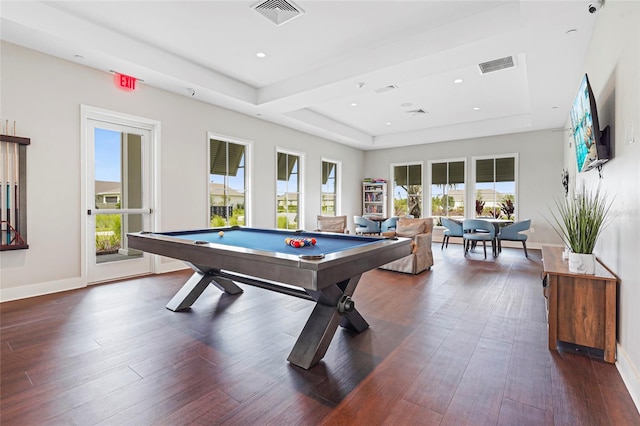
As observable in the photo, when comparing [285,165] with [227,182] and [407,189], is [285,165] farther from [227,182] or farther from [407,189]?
[407,189]

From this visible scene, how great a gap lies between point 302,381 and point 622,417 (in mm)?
1776

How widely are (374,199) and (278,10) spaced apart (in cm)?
753

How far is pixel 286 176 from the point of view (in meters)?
7.83

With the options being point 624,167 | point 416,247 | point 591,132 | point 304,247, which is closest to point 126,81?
point 304,247

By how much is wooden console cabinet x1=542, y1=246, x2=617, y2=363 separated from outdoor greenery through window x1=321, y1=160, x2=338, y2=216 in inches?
271

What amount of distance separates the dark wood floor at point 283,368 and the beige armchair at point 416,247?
1.39 metres

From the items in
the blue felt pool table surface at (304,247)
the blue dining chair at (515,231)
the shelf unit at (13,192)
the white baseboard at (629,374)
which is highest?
the shelf unit at (13,192)

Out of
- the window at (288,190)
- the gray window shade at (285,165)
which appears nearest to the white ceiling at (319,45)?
the gray window shade at (285,165)

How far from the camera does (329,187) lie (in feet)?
31.0

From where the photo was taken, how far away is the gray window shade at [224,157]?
6.09 m

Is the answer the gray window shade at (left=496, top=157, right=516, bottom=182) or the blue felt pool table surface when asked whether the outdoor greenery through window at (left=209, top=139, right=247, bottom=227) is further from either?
the gray window shade at (left=496, top=157, right=516, bottom=182)

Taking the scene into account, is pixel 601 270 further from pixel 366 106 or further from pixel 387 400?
pixel 366 106

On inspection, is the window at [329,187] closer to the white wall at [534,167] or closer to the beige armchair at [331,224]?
the beige armchair at [331,224]

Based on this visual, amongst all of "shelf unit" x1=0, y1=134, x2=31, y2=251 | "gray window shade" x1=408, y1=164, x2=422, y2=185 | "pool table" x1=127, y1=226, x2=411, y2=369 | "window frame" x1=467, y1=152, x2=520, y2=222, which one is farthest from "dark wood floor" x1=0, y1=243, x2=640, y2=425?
"gray window shade" x1=408, y1=164, x2=422, y2=185
